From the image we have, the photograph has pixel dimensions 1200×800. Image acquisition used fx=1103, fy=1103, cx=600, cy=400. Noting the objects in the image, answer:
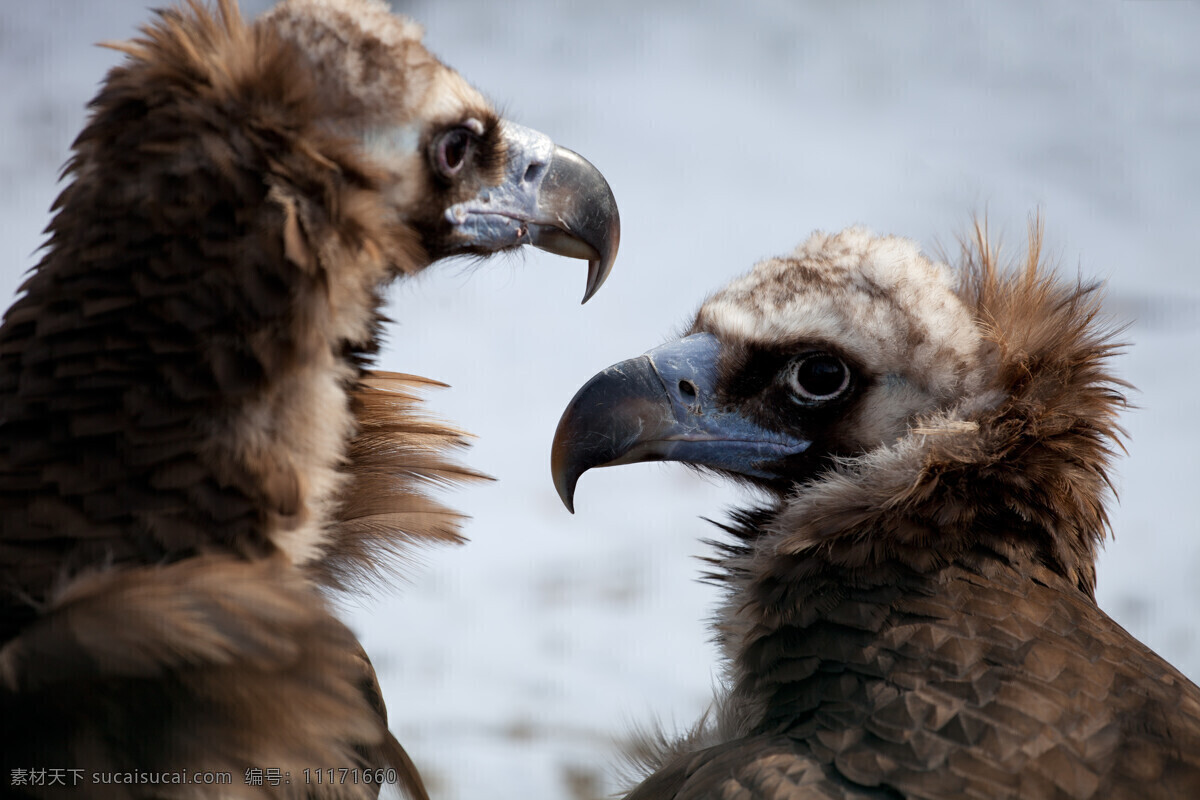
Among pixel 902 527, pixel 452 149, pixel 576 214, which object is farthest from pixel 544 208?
pixel 902 527

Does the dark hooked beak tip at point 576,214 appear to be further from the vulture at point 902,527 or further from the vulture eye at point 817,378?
Result: the vulture eye at point 817,378

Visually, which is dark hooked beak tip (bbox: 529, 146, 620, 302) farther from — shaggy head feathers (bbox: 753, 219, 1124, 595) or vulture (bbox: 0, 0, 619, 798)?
shaggy head feathers (bbox: 753, 219, 1124, 595)

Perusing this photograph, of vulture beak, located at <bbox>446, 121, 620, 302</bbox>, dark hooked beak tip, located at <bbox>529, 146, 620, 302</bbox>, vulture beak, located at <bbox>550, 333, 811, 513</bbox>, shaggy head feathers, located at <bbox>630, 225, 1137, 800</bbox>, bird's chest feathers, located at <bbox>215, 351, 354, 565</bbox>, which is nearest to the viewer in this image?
bird's chest feathers, located at <bbox>215, 351, 354, 565</bbox>

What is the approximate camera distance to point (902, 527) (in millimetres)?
1796

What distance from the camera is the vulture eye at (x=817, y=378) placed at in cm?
206

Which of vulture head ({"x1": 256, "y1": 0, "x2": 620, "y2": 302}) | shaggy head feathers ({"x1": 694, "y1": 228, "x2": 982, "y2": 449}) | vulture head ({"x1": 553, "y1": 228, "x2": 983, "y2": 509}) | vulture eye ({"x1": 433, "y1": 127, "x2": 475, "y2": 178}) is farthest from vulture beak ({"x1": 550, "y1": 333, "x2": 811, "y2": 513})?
vulture eye ({"x1": 433, "y1": 127, "x2": 475, "y2": 178})

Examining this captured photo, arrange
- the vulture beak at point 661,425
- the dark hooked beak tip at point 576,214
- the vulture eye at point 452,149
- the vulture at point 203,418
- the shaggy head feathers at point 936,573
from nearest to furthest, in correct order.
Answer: the vulture at point 203,418, the shaggy head feathers at point 936,573, the vulture eye at point 452,149, the dark hooked beak tip at point 576,214, the vulture beak at point 661,425

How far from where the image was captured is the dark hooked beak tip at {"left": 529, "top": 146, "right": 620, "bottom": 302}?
1981 mm

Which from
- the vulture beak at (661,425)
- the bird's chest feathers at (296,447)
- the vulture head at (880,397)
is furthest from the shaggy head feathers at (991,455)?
the bird's chest feathers at (296,447)

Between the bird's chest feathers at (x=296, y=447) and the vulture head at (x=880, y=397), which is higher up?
the vulture head at (x=880, y=397)

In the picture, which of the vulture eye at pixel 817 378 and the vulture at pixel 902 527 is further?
the vulture eye at pixel 817 378

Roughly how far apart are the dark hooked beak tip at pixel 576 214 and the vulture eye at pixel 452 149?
197 mm

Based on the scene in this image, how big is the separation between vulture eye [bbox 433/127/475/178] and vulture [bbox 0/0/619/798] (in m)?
0.10

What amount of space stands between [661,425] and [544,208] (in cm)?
47
